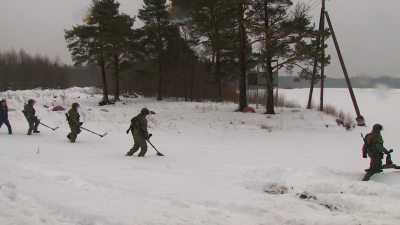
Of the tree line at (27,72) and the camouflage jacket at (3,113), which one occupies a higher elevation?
the tree line at (27,72)

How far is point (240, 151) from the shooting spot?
31.1 feet

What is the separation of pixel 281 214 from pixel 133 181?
2936 mm

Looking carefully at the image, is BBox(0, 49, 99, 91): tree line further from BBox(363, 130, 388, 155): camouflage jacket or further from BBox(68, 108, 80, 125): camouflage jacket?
BBox(363, 130, 388, 155): camouflage jacket

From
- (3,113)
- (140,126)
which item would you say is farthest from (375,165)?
(3,113)

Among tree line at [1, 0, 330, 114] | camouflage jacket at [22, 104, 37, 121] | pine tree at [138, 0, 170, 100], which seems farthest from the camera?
pine tree at [138, 0, 170, 100]

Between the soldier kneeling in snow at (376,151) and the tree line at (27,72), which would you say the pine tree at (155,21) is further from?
the soldier kneeling in snow at (376,151)

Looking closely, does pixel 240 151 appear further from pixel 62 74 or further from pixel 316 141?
pixel 62 74

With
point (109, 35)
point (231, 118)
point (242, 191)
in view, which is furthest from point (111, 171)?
point (109, 35)

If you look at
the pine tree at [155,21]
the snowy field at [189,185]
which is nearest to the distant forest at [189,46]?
the pine tree at [155,21]

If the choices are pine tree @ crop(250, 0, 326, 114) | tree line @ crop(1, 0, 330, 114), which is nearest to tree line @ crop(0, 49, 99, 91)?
tree line @ crop(1, 0, 330, 114)

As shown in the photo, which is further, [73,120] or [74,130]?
[74,130]

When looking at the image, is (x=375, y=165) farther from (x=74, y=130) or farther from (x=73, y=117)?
(x=74, y=130)

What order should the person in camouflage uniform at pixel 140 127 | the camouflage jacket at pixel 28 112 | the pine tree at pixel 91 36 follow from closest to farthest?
the person in camouflage uniform at pixel 140 127 → the camouflage jacket at pixel 28 112 → the pine tree at pixel 91 36

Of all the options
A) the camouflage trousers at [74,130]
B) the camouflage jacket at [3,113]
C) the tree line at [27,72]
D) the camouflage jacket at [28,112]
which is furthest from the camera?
the tree line at [27,72]
